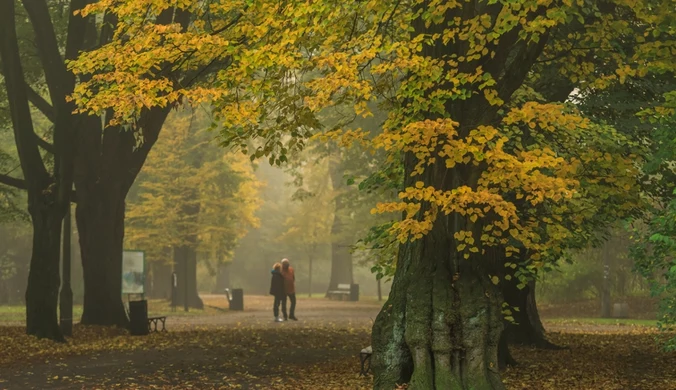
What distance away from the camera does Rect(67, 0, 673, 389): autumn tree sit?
929 cm

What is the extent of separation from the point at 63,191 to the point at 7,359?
435cm

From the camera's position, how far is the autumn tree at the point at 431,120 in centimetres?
929

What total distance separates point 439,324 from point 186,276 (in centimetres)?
2766

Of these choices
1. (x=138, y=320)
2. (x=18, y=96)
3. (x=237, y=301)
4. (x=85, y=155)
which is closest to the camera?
(x=18, y=96)

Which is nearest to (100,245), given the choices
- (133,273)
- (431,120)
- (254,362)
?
(133,273)

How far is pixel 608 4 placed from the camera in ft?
50.0

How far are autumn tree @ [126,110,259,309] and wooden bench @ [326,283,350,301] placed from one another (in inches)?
374

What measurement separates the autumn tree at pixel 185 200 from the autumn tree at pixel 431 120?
82.6 ft

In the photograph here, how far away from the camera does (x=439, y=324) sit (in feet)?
32.7

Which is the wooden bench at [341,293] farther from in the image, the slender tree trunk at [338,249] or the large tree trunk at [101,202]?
the large tree trunk at [101,202]

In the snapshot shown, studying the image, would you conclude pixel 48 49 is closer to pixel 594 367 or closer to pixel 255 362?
pixel 255 362

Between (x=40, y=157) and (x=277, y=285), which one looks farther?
(x=277, y=285)

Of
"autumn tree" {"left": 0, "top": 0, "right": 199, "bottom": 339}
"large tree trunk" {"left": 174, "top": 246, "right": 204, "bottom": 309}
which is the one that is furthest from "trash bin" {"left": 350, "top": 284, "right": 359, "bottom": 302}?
"autumn tree" {"left": 0, "top": 0, "right": 199, "bottom": 339}

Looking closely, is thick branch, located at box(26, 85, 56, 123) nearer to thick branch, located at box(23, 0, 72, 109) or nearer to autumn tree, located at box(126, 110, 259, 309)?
thick branch, located at box(23, 0, 72, 109)
